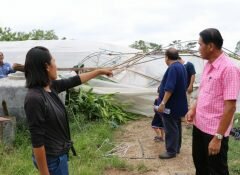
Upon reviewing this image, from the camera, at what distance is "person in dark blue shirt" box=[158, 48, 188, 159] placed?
4922 mm

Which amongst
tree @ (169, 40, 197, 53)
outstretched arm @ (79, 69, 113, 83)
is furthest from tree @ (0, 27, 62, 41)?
outstretched arm @ (79, 69, 113, 83)

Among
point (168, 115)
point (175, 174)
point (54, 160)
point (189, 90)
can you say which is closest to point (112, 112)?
point (189, 90)

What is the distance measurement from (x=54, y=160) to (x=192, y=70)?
537cm

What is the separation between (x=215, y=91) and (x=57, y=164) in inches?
53.7

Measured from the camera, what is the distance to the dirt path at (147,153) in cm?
471

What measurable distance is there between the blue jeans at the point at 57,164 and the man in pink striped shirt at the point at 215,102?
3.88 ft

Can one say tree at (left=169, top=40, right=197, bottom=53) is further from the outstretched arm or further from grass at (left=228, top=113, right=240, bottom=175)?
the outstretched arm

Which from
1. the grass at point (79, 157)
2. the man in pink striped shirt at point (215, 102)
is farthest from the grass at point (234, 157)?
the man in pink striped shirt at point (215, 102)

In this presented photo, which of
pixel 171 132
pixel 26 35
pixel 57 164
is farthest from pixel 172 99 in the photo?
pixel 26 35

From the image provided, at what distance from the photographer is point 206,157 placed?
3254 mm

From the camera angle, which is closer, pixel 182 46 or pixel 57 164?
pixel 57 164

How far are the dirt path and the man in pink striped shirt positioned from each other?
1.57 m

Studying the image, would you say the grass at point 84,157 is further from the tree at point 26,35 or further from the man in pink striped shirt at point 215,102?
the tree at point 26,35

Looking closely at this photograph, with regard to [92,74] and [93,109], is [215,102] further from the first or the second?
[93,109]
